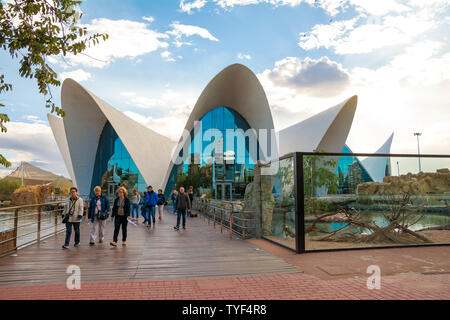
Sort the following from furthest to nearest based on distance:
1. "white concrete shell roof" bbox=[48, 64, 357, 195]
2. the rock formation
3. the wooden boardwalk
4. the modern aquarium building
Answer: "white concrete shell roof" bbox=[48, 64, 357, 195]
the modern aquarium building
the rock formation
the wooden boardwalk

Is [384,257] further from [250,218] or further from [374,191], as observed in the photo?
[250,218]

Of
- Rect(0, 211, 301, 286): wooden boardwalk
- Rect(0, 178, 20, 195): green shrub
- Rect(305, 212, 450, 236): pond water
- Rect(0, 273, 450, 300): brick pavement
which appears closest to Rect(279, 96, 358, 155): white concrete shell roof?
Rect(305, 212, 450, 236): pond water

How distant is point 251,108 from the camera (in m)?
25.4

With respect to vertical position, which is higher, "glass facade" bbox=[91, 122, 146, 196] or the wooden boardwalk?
"glass facade" bbox=[91, 122, 146, 196]

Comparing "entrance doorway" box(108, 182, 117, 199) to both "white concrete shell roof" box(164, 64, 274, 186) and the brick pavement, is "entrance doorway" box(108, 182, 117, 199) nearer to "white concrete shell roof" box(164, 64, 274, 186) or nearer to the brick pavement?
"white concrete shell roof" box(164, 64, 274, 186)

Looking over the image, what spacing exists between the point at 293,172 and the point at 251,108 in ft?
61.7

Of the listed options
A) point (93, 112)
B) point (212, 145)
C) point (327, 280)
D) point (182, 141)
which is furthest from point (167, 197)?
point (327, 280)

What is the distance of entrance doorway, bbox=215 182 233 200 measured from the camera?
2291 cm

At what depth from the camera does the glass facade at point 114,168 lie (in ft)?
87.0

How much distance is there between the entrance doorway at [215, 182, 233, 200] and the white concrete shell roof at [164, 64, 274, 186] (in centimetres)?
524

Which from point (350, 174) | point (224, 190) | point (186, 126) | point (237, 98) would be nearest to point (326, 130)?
point (237, 98)

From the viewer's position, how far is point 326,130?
2477 cm

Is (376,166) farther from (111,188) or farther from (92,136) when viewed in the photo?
(92,136)

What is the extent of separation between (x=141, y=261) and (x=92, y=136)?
25.6 m
